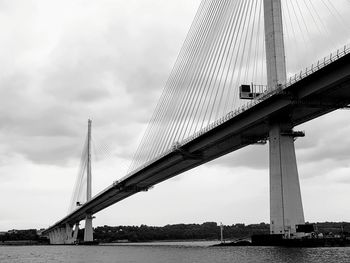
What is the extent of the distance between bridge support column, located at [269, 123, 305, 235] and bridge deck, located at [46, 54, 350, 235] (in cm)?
177

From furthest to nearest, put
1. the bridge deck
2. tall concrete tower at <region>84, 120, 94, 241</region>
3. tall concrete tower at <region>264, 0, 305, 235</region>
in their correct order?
1. tall concrete tower at <region>84, 120, 94, 241</region>
2. tall concrete tower at <region>264, 0, 305, 235</region>
3. the bridge deck

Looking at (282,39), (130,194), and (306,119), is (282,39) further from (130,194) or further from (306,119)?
(130,194)

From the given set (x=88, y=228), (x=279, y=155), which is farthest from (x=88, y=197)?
(x=279, y=155)

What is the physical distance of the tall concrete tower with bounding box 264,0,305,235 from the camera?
41500mm

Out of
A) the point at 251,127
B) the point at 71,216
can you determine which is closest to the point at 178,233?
the point at 71,216

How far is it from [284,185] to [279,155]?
2454mm

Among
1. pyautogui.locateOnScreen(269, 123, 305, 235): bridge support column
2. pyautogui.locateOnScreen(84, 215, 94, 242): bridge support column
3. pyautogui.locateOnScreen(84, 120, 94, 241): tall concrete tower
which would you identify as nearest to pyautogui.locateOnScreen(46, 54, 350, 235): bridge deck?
pyautogui.locateOnScreen(269, 123, 305, 235): bridge support column

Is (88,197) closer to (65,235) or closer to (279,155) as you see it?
(65,235)

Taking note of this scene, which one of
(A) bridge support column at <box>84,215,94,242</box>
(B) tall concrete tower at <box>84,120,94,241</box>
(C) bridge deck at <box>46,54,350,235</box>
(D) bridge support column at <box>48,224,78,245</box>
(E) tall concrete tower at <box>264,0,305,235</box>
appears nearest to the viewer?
(C) bridge deck at <box>46,54,350,235</box>

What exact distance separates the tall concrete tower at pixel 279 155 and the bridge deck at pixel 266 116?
4.84ft

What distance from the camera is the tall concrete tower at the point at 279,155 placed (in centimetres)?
4150

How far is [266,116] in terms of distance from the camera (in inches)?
1650

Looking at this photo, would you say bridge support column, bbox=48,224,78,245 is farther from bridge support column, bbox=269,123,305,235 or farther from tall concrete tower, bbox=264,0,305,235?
tall concrete tower, bbox=264,0,305,235

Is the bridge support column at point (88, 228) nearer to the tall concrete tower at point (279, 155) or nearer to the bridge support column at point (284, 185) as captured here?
the bridge support column at point (284, 185)
